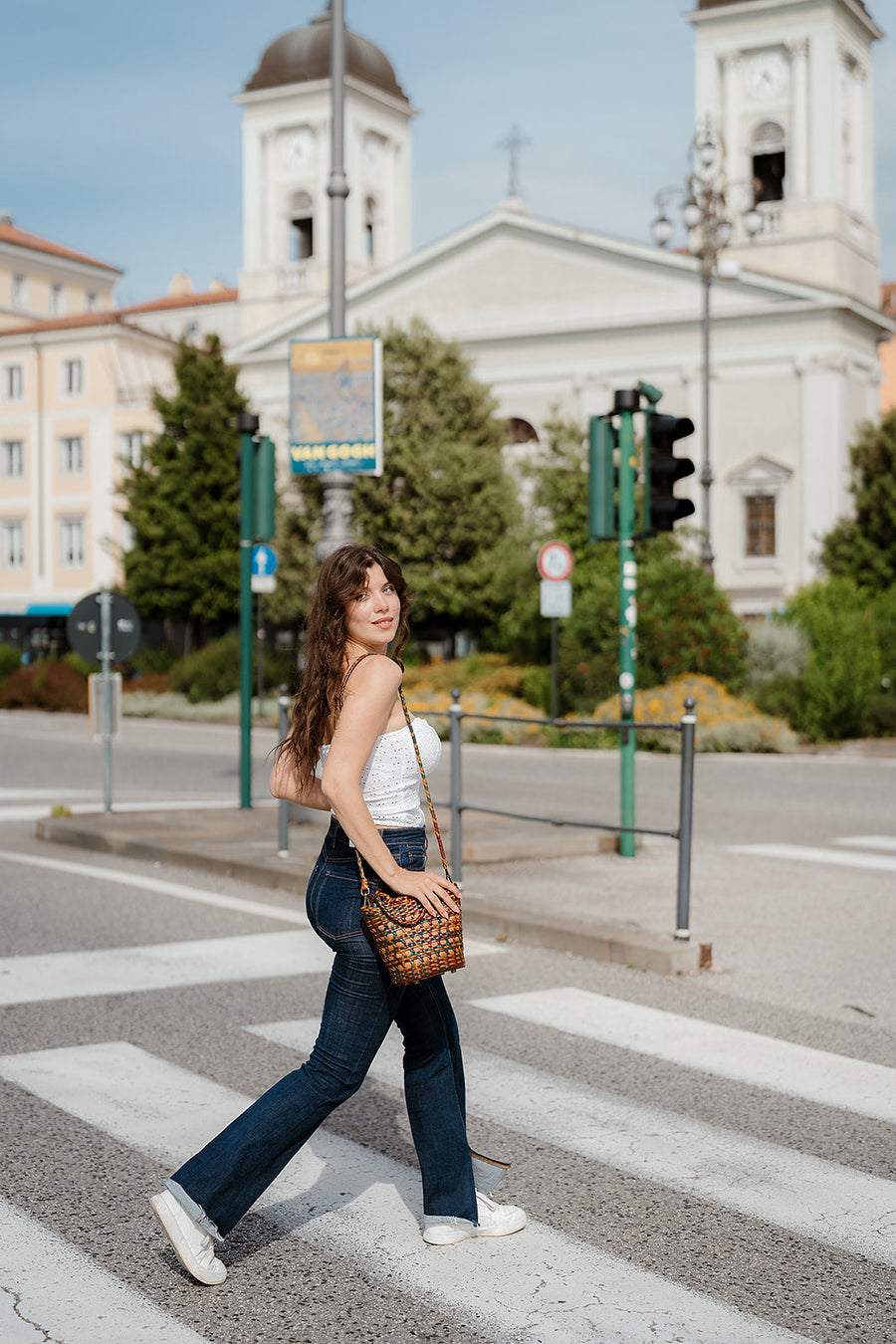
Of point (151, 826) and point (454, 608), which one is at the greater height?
point (454, 608)

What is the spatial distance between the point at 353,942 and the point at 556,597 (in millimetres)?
21995

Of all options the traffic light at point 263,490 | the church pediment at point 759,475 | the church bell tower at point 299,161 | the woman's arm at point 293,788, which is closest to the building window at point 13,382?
the church bell tower at point 299,161

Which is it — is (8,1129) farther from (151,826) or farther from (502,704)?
(502,704)

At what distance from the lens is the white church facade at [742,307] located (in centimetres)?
4397

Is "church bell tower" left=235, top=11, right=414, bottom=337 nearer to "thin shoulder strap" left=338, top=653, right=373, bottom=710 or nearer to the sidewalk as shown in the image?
the sidewalk

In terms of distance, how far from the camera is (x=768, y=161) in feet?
164

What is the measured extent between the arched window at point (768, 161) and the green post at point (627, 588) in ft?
131

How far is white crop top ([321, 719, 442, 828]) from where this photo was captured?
397 centimetres

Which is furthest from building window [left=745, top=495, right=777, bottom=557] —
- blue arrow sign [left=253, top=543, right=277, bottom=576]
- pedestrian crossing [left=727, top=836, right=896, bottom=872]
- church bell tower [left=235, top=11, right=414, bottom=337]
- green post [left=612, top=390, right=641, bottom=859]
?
A: green post [left=612, top=390, right=641, bottom=859]

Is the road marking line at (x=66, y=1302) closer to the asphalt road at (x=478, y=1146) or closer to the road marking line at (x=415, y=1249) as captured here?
the asphalt road at (x=478, y=1146)

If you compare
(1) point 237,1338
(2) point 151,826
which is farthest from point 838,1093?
(2) point 151,826

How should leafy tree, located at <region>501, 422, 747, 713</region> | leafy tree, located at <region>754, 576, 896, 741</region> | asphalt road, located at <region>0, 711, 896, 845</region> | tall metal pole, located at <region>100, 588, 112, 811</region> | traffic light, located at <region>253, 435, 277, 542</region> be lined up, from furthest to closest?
leafy tree, located at <region>501, 422, 747, 713</region> < leafy tree, located at <region>754, 576, 896, 741</region> < asphalt road, located at <region>0, 711, 896, 845</region> < tall metal pole, located at <region>100, 588, 112, 811</region> < traffic light, located at <region>253, 435, 277, 542</region>

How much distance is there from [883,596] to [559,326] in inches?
773

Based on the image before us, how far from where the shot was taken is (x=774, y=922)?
29.3ft
